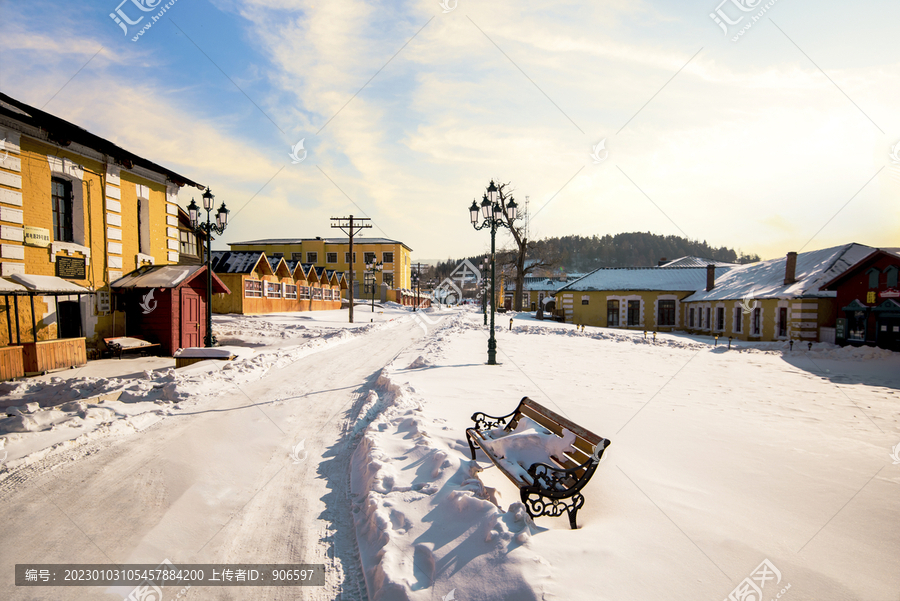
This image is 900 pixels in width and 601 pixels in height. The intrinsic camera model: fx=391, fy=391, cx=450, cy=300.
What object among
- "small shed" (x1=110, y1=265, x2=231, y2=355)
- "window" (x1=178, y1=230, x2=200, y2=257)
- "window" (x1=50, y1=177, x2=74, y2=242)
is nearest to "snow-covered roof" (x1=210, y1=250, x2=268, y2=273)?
"window" (x1=178, y1=230, x2=200, y2=257)

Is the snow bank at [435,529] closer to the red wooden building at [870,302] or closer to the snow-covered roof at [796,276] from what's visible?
the red wooden building at [870,302]

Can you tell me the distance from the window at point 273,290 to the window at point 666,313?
3202cm

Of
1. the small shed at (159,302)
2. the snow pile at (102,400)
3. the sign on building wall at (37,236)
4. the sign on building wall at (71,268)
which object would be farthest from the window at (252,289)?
the snow pile at (102,400)

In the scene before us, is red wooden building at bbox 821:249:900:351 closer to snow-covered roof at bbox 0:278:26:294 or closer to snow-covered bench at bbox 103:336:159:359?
snow-covered bench at bbox 103:336:159:359

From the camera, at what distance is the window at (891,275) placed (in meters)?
16.5

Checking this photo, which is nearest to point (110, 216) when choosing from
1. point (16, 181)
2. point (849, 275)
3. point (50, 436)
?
point (16, 181)

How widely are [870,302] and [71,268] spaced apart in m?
32.0

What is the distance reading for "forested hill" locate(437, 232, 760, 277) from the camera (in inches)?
5709

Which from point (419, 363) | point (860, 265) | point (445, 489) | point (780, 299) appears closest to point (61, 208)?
point (419, 363)

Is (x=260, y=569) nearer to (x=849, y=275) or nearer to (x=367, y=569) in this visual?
(x=367, y=569)

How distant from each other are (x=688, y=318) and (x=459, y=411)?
103 ft

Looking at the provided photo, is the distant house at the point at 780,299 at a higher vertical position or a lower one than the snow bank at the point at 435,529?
higher

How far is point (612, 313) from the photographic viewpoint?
34.1 meters

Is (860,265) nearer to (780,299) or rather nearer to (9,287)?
(780,299)
